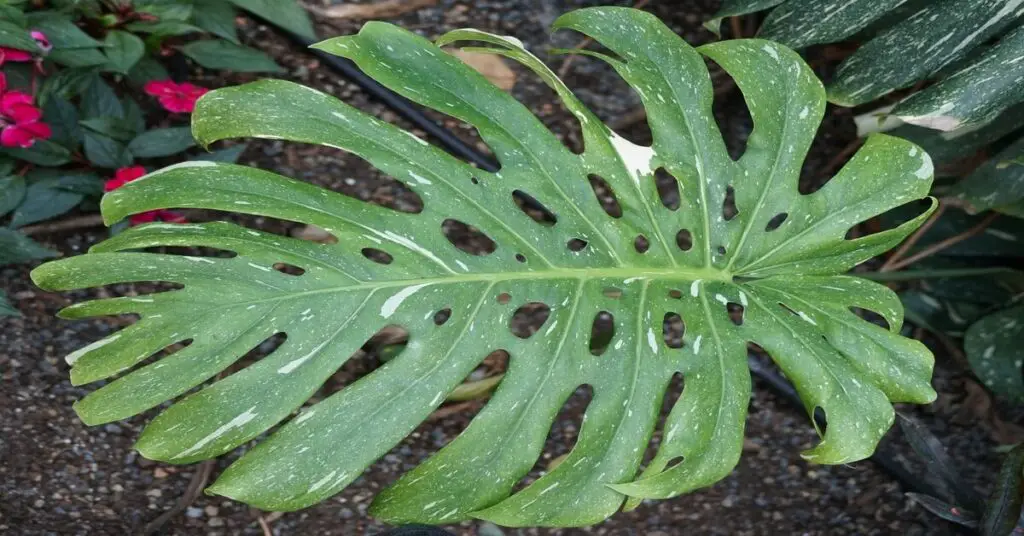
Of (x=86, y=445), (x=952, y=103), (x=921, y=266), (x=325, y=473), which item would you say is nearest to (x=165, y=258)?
(x=325, y=473)

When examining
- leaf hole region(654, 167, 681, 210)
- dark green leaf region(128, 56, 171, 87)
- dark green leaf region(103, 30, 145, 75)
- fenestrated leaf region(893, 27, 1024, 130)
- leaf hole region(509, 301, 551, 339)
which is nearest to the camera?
fenestrated leaf region(893, 27, 1024, 130)

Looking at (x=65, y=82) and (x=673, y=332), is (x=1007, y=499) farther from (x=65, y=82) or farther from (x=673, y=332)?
(x=65, y=82)

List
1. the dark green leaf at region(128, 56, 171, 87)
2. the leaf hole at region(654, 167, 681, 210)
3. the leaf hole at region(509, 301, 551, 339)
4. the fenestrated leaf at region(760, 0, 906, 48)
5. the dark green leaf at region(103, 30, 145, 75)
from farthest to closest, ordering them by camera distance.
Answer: the leaf hole at region(654, 167, 681, 210) → the leaf hole at region(509, 301, 551, 339) → the dark green leaf at region(128, 56, 171, 87) → the dark green leaf at region(103, 30, 145, 75) → the fenestrated leaf at region(760, 0, 906, 48)

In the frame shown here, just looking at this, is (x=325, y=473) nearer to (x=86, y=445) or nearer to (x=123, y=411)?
(x=123, y=411)

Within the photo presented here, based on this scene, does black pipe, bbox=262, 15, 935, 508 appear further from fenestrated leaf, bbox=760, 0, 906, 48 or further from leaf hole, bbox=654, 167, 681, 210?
fenestrated leaf, bbox=760, 0, 906, 48

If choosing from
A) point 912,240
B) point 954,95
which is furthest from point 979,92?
point 912,240

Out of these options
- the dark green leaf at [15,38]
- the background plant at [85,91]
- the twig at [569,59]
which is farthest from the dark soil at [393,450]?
the dark green leaf at [15,38]

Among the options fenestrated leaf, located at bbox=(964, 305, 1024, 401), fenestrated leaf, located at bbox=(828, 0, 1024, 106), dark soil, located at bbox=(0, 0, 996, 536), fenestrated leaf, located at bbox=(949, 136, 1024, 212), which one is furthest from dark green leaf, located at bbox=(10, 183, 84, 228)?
fenestrated leaf, located at bbox=(964, 305, 1024, 401)
